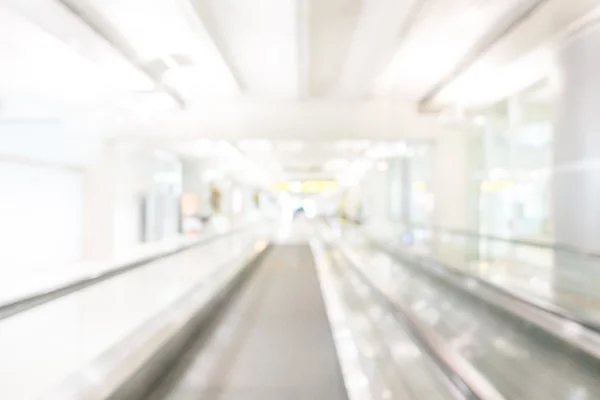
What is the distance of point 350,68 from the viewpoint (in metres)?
9.13

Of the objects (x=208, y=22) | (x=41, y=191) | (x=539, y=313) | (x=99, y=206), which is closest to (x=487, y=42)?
(x=208, y=22)

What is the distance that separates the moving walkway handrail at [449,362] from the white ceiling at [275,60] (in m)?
3.15

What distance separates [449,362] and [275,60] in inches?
210

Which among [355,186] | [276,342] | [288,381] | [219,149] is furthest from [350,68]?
[355,186]

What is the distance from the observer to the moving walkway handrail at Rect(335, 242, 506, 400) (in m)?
3.71

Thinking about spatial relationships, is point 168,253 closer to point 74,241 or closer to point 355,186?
point 74,241

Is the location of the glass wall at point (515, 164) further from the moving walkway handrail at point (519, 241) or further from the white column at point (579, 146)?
the white column at point (579, 146)

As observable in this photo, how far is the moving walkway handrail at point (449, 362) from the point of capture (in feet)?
12.2

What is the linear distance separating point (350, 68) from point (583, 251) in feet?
13.4

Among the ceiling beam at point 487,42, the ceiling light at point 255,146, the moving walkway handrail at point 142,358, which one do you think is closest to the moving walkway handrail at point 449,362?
the moving walkway handrail at point 142,358

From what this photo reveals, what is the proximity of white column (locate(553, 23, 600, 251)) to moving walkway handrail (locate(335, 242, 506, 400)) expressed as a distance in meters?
2.36

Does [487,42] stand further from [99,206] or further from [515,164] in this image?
[99,206]

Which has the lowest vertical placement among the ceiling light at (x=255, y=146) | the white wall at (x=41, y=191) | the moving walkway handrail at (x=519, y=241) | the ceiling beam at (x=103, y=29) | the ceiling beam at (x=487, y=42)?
the moving walkway handrail at (x=519, y=241)

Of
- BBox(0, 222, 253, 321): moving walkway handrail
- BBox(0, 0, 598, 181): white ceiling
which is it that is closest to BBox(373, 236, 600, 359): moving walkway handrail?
BBox(0, 0, 598, 181): white ceiling
